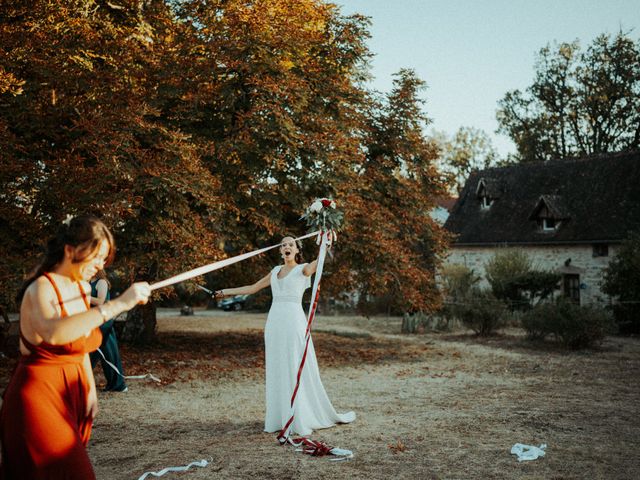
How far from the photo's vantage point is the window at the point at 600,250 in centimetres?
2908

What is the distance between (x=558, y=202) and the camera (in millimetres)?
31922

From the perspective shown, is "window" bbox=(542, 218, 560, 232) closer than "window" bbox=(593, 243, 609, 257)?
No

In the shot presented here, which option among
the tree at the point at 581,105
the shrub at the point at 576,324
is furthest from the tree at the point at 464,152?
the shrub at the point at 576,324

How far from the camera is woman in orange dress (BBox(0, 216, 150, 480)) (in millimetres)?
3229

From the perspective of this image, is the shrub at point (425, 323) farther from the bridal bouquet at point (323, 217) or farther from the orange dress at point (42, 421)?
the orange dress at point (42, 421)

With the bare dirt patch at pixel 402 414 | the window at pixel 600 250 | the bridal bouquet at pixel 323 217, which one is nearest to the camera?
the bare dirt patch at pixel 402 414

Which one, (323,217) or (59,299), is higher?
(323,217)

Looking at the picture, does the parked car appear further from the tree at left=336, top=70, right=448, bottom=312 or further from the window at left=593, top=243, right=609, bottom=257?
the tree at left=336, top=70, right=448, bottom=312

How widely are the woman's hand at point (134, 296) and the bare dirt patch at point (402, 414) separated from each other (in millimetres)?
2953

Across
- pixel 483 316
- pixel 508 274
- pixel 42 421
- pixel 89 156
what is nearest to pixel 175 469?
pixel 42 421

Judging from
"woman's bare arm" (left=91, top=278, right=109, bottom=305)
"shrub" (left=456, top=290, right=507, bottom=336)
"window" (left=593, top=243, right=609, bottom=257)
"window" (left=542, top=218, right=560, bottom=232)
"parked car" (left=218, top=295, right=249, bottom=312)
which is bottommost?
"parked car" (left=218, top=295, right=249, bottom=312)

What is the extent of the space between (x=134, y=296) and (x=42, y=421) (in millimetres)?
833

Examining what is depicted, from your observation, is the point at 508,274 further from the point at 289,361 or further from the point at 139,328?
the point at 289,361

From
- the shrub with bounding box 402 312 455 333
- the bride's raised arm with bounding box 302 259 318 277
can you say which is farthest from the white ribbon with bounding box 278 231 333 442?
the shrub with bounding box 402 312 455 333
